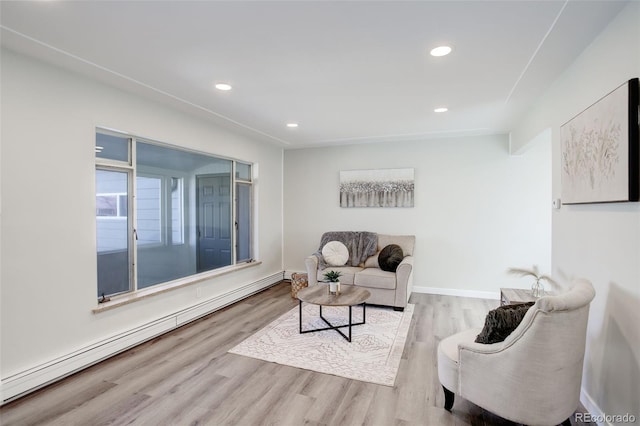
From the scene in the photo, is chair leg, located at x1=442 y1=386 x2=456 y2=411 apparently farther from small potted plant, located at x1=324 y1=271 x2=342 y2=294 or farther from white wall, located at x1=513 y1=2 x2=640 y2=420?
small potted plant, located at x1=324 y1=271 x2=342 y2=294

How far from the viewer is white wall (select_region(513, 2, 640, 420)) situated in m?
1.68

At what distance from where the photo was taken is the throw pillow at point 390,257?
439 centimetres

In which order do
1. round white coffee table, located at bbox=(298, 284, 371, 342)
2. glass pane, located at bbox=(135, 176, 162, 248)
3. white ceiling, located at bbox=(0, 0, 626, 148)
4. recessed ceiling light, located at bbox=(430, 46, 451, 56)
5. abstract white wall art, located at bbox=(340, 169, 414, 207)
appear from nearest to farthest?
white ceiling, located at bbox=(0, 0, 626, 148) < recessed ceiling light, located at bbox=(430, 46, 451, 56) < round white coffee table, located at bbox=(298, 284, 371, 342) < glass pane, located at bbox=(135, 176, 162, 248) < abstract white wall art, located at bbox=(340, 169, 414, 207)

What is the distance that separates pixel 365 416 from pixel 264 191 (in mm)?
3944

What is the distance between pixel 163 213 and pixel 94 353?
5.25 ft

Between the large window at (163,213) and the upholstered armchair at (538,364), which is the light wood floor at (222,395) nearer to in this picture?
the upholstered armchair at (538,364)

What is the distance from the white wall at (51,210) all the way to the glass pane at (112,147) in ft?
0.50

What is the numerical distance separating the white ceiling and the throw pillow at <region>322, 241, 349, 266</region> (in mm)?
Result: 2170

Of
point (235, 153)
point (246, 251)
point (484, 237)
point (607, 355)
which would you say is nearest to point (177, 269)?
point (246, 251)

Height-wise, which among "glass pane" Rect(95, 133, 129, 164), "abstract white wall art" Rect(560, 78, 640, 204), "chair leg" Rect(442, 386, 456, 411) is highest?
"glass pane" Rect(95, 133, 129, 164)

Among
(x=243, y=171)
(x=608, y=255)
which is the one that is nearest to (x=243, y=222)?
(x=243, y=171)

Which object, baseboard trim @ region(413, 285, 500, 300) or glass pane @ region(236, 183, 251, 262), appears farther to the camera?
glass pane @ region(236, 183, 251, 262)

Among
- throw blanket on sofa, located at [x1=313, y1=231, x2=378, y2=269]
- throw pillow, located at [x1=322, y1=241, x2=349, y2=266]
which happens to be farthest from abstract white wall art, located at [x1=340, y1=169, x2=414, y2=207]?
throw pillow, located at [x1=322, y1=241, x2=349, y2=266]

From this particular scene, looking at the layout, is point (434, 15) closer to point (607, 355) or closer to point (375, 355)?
point (607, 355)
